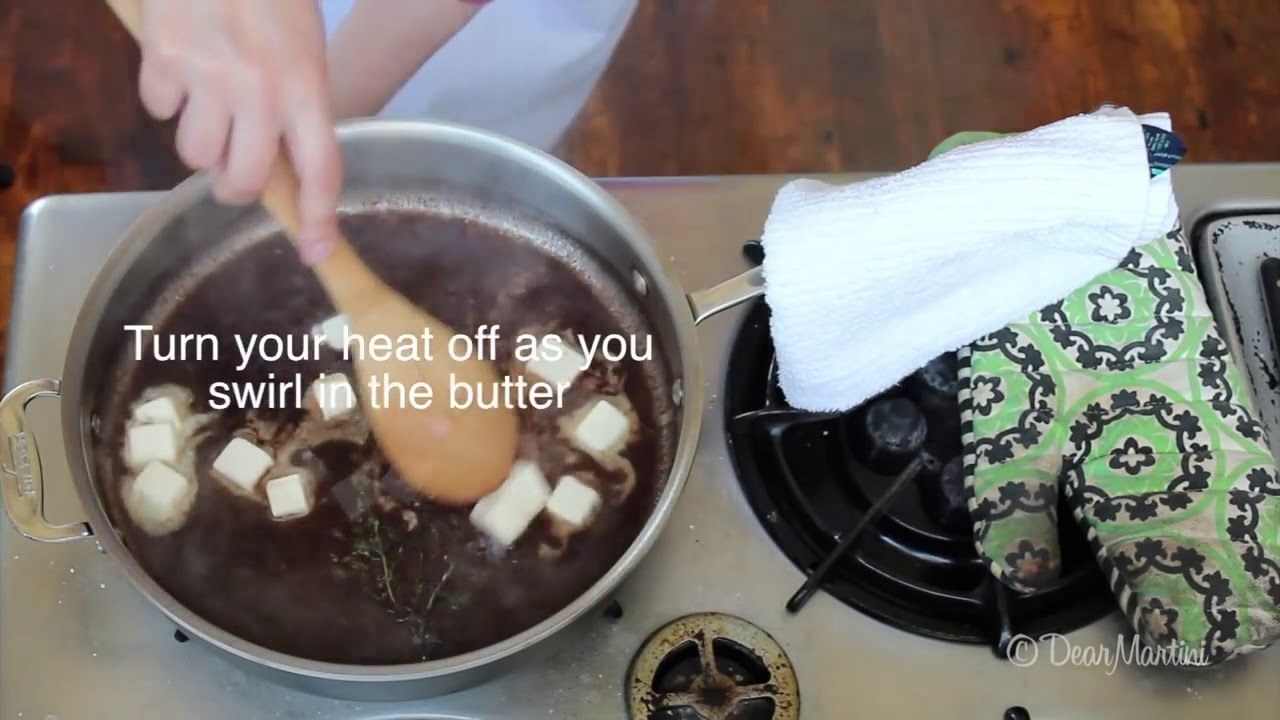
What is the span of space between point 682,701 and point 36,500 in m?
0.41

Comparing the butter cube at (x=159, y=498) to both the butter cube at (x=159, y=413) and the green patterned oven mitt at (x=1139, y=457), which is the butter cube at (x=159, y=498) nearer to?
the butter cube at (x=159, y=413)

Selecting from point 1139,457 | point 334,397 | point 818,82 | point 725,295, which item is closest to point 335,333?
point 334,397

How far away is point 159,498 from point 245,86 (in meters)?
0.27

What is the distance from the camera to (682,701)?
69 cm

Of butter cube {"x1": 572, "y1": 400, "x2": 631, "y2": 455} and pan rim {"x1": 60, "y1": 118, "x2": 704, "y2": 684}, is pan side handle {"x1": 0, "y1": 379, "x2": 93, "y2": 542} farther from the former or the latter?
butter cube {"x1": 572, "y1": 400, "x2": 631, "y2": 455}

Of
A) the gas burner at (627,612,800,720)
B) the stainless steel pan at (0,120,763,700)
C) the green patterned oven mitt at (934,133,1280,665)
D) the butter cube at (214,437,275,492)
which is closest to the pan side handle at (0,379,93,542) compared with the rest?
the stainless steel pan at (0,120,763,700)

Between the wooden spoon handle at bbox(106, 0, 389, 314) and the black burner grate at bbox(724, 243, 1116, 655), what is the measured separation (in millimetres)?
267

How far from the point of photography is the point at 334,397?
2.51ft

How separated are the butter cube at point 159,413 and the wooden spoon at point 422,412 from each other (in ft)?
0.41

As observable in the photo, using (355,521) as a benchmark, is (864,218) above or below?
above

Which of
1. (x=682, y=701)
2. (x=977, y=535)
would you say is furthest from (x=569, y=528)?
(x=977, y=535)

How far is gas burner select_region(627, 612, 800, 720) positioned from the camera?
0.70 meters

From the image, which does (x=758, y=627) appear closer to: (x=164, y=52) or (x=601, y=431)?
(x=601, y=431)

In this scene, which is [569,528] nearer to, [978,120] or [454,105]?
[454,105]
